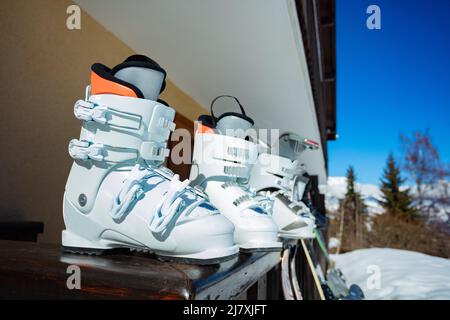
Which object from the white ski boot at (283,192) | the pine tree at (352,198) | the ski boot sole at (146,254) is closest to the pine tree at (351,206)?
the pine tree at (352,198)

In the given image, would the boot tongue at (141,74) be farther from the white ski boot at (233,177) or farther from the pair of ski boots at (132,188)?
the white ski boot at (233,177)

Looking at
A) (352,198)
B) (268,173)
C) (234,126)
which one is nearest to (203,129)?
(234,126)

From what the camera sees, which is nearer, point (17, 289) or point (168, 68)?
point (17, 289)

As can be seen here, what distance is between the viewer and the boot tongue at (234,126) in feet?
2.20

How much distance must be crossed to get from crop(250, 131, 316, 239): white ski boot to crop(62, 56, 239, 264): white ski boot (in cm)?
46

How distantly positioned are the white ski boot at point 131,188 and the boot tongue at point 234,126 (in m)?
0.23

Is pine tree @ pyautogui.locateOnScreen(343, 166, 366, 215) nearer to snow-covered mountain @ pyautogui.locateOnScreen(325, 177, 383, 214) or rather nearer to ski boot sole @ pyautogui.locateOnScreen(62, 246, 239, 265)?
snow-covered mountain @ pyautogui.locateOnScreen(325, 177, 383, 214)

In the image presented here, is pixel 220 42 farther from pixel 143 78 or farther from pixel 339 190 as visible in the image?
pixel 339 190

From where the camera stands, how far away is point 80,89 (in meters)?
0.90

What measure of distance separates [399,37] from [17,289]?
1.26m

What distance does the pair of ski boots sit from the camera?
37 centimetres
